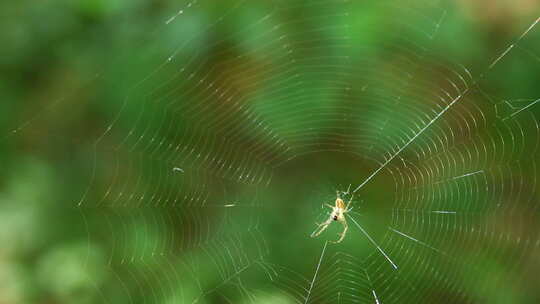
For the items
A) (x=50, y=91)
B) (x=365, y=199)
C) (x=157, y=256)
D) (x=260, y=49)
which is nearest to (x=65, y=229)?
(x=157, y=256)

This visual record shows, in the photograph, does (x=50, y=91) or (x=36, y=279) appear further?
(x=50, y=91)

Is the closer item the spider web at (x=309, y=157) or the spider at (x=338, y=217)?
the spider web at (x=309, y=157)

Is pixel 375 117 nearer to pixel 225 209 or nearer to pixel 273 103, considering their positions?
pixel 273 103

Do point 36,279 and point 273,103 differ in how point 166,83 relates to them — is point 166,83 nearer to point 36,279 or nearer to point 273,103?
point 273,103

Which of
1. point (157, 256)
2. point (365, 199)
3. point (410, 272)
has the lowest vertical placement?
point (157, 256)

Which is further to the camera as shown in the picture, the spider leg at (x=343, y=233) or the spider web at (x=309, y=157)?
the spider leg at (x=343, y=233)

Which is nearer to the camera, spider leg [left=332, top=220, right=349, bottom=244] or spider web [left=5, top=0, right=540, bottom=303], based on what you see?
spider web [left=5, top=0, right=540, bottom=303]

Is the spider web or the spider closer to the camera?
the spider web

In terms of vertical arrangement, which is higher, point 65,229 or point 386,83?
point 386,83
